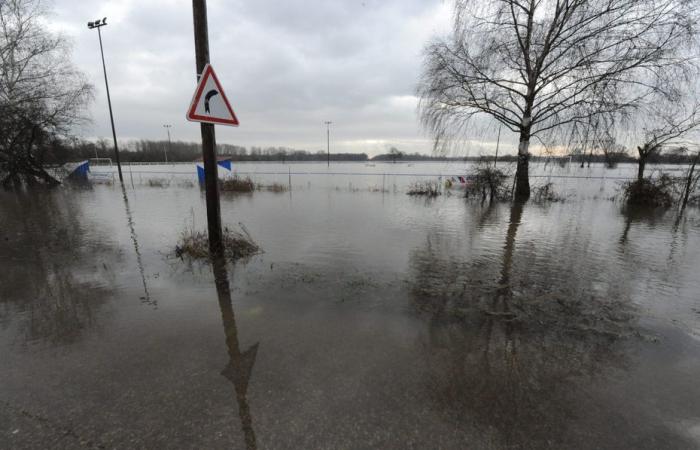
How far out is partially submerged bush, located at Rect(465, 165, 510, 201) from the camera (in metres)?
15.6

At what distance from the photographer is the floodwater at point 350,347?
2.25 m

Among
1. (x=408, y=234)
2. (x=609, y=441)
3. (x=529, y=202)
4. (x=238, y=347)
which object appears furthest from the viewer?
(x=529, y=202)

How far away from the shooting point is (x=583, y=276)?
540 cm

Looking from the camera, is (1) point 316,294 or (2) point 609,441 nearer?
(2) point 609,441

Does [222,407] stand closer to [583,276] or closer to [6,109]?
[583,276]

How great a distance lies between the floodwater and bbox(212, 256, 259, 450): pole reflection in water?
0.6 inches

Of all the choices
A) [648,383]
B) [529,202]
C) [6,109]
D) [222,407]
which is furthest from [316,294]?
[6,109]

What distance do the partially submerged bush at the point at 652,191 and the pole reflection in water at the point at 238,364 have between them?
707 inches

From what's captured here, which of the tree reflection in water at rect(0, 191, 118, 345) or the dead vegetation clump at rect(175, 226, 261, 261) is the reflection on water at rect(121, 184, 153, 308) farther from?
the dead vegetation clump at rect(175, 226, 261, 261)

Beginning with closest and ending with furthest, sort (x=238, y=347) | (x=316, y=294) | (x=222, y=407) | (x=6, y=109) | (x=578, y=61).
→ (x=222, y=407)
(x=238, y=347)
(x=316, y=294)
(x=578, y=61)
(x=6, y=109)

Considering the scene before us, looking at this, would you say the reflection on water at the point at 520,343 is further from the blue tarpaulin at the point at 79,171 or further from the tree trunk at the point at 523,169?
the blue tarpaulin at the point at 79,171

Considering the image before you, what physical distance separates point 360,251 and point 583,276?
3974 millimetres

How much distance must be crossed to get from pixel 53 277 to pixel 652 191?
20.5 meters

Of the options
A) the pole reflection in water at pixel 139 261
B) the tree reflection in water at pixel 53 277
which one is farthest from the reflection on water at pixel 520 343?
the tree reflection in water at pixel 53 277
